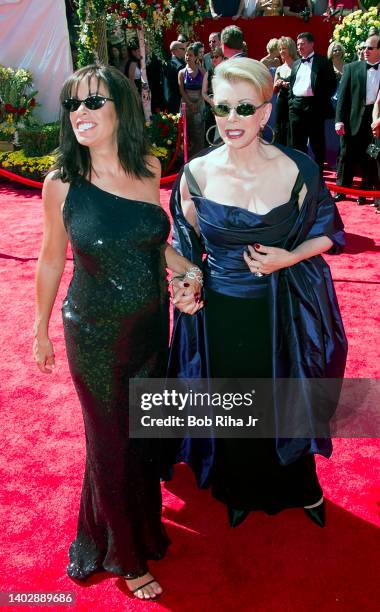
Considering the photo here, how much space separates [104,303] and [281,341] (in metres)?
0.89

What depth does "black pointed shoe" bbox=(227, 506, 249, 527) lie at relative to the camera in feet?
9.58

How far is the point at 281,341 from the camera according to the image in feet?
8.88

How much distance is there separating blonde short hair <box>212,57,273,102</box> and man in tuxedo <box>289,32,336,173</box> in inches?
231

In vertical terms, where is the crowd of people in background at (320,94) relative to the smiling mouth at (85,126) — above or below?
below

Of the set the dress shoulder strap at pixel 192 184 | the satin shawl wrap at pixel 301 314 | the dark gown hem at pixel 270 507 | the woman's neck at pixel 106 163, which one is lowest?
the dark gown hem at pixel 270 507

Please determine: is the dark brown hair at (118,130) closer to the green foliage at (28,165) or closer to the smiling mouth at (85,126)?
the smiling mouth at (85,126)

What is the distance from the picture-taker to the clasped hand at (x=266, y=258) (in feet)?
7.99

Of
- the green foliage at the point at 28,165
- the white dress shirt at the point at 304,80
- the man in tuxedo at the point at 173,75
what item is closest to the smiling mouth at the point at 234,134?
the white dress shirt at the point at 304,80

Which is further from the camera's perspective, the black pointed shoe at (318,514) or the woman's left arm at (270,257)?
the black pointed shoe at (318,514)

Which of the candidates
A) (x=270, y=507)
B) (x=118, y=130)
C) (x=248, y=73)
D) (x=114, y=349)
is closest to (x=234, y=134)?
(x=248, y=73)

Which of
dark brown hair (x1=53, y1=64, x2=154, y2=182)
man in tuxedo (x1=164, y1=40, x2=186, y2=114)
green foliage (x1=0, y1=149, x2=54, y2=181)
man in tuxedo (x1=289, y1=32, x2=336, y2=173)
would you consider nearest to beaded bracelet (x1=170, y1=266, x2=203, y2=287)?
dark brown hair (x1=53, y1=64, x2=154, y2=182)

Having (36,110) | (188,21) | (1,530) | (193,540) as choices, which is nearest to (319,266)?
(193,540)

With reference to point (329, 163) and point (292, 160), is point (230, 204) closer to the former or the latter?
point (292, 160)

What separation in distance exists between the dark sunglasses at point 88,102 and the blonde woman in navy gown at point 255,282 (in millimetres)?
508
